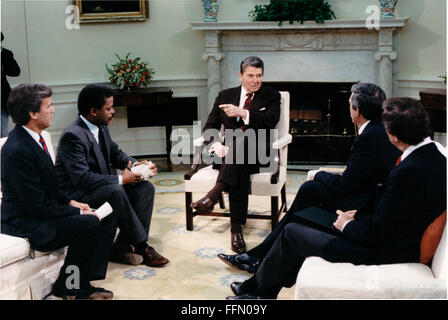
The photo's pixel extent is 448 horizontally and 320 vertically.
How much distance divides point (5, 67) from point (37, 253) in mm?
3143

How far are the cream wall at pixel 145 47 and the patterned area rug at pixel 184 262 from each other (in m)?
2.27

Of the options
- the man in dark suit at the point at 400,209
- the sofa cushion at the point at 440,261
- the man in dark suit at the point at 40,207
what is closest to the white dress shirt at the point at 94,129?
the man in dark suit at the point at 40,207

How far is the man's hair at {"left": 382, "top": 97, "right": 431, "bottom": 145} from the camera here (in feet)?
6.91

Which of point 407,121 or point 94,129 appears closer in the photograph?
point 407,121

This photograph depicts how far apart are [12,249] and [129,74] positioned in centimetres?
383

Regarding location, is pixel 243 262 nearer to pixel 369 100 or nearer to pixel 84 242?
pixel 84 242

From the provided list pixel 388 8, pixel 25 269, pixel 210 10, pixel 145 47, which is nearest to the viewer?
pixel 25 269

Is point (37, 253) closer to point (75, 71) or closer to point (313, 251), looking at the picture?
point (313, 251)

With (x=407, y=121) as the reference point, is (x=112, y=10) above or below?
above

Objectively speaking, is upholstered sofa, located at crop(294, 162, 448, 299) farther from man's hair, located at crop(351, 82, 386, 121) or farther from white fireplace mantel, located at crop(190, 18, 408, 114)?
white fireplace mantel, located at crop(190, 18, 408, 114)

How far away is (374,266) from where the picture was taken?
2.22m

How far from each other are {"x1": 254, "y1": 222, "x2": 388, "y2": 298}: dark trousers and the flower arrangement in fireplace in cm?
402

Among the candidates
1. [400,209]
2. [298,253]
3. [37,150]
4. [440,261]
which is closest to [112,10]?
[37,150]

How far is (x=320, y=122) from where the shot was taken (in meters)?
6.55
